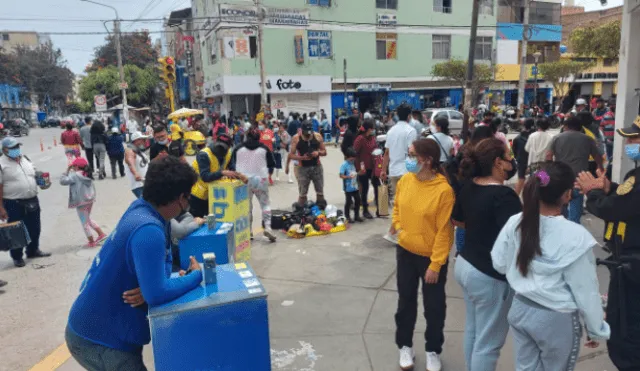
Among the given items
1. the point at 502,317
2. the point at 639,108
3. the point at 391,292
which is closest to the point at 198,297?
the point at 502,317

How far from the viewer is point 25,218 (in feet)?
21.1

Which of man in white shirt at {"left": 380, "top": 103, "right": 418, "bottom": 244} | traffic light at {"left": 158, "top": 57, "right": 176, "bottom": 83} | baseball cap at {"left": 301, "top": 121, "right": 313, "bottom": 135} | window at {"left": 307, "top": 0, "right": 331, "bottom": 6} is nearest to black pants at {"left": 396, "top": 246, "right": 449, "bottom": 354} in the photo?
man in white shirt at {"left": 380, "top": 103, "right": 418, "bottom": 244}

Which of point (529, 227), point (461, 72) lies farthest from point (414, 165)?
point (461, 72)

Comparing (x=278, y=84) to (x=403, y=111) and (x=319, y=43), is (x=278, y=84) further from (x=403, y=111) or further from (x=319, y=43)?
(x=403, y=111)

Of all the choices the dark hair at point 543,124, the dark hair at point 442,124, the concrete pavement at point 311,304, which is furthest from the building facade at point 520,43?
the concrete pavement at point 311,304

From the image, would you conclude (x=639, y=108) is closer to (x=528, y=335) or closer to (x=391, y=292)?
(x=391, y=292)

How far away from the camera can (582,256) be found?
215 centimetres

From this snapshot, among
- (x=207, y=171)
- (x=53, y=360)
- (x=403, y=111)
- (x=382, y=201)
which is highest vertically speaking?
(x=403, y=111)

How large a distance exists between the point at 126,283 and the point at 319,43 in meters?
27.5

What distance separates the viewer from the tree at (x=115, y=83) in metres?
42.7

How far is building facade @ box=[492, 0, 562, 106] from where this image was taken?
33062 mm

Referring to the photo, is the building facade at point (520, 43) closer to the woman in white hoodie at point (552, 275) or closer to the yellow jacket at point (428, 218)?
the yellow jacket at point (428, 218)

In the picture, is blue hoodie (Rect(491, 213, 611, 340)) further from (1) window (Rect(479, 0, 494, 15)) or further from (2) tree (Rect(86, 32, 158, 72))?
(2) tree (Rect(86, 32, 158, 72))

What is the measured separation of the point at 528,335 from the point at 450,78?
3071cm
